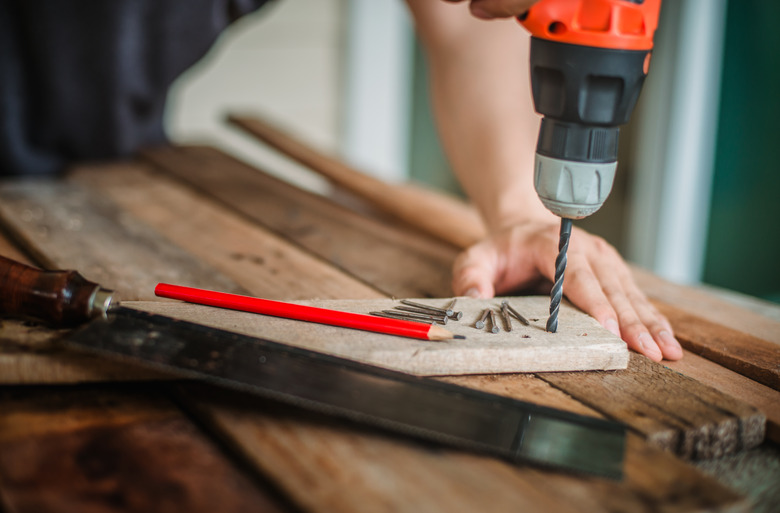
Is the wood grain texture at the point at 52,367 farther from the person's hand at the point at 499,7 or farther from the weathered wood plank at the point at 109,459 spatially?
the person's hand at the point at 499,7

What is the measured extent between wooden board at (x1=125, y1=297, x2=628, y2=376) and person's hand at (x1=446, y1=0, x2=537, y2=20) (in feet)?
1.06

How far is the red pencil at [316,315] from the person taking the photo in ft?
2.20

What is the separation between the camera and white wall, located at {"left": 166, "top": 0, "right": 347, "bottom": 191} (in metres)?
3.05

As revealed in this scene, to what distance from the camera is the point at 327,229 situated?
3.96 feet

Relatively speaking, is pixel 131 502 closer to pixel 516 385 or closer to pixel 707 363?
pixel 516 385

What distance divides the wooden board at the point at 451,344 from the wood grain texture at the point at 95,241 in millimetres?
214

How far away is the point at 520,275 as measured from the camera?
929 mm

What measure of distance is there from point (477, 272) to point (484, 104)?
16.4 inches

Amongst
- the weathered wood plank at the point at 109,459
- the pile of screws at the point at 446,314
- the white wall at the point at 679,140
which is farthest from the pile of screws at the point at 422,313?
the white wall at the point at 679,140

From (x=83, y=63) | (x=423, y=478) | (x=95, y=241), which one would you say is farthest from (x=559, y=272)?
(x=83, y=63)

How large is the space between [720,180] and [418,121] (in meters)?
1.74

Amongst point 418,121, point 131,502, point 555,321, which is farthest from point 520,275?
point 418,121

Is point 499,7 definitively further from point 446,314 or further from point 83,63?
point 83,63

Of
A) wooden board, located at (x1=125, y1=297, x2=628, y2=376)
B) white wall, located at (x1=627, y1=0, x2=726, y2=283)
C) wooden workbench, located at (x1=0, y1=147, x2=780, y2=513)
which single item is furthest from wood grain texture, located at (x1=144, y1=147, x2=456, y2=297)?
white wall, located at (x1=627, y1=0, x2=726, y2=283)
